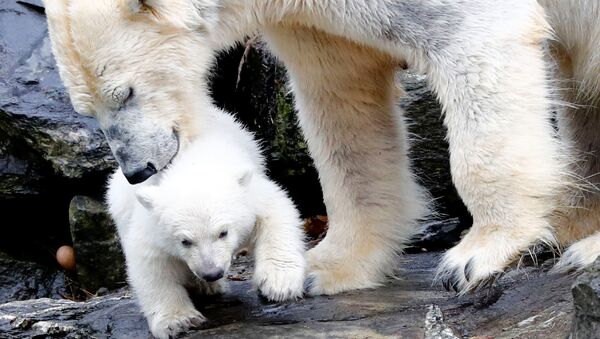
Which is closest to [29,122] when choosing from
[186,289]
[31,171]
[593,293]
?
[31,171]

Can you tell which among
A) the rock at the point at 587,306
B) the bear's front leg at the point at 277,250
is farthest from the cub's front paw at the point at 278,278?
the rock at the point at 587,306

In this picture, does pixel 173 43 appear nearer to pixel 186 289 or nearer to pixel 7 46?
pixel 186 289

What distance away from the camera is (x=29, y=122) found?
6.62m

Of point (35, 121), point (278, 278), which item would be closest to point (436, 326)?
point (278, 278)

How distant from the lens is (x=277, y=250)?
13.2 ft

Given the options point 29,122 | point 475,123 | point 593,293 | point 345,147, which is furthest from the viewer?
point 29,122

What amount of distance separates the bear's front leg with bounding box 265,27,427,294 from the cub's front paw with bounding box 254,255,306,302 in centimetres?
35

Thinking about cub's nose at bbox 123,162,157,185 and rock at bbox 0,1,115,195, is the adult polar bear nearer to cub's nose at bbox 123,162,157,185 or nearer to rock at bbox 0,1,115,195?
cub's nose at bbox 123,162,157,185

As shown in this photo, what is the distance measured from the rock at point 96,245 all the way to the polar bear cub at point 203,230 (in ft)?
7.54

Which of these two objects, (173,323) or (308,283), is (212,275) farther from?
(308,283)

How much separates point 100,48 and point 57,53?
7.6 inches

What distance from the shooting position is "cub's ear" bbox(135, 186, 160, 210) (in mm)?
3891

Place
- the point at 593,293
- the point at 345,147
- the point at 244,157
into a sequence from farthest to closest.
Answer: the point at 345,147
the point at 244,157
the point at 593,293

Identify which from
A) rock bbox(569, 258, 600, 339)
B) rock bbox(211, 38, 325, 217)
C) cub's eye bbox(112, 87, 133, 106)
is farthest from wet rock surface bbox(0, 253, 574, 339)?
rock bbox(211, 38, 325, 217)
